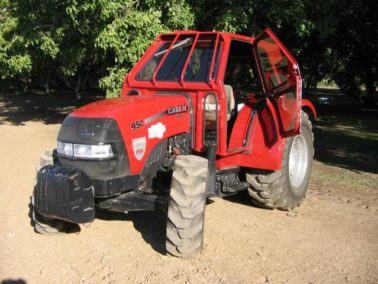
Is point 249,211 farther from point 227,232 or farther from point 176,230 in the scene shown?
point 176,230

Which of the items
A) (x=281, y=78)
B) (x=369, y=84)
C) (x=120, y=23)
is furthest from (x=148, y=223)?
(x=369, y=84)

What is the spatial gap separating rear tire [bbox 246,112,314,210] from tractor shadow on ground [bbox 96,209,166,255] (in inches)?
45.6

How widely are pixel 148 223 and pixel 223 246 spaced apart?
108 cm

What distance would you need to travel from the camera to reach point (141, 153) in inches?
193

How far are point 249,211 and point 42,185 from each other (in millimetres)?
2789

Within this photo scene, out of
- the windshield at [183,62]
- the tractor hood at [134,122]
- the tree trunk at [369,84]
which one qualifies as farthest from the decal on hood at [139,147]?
the tree trunk at [369,84]

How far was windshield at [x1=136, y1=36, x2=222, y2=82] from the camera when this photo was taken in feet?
18.5

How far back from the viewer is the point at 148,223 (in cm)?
591

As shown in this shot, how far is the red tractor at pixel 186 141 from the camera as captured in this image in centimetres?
461

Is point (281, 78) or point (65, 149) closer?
point (65, 149)

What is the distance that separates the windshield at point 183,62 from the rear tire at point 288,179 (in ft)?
4.35

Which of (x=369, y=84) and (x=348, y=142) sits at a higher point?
(x=369, y=84)

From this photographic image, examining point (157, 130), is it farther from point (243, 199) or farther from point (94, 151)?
point (243, 199)

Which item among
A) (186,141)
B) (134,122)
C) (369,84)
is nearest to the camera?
(134,122)
